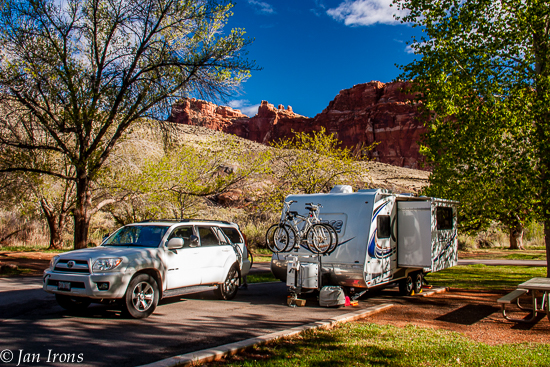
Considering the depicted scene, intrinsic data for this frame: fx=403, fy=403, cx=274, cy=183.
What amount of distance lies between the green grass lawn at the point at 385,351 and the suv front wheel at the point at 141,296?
2789 mm

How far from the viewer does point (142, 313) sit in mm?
7371

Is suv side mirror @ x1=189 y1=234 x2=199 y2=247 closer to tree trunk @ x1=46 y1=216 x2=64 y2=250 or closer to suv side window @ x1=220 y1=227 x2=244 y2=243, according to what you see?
Result: suv side window @ x1=220 y1=227 x2=244 y2=243

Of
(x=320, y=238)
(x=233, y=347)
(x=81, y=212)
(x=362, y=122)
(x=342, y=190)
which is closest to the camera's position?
(x=233, y=347)

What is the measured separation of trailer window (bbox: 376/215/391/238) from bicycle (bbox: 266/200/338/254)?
119 centimetres

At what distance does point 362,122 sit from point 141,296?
331ft

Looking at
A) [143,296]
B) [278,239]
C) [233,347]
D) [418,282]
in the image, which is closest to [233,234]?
[278,239]

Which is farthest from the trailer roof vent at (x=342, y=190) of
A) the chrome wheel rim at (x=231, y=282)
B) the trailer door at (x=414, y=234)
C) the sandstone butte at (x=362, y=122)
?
the sandstone butte at (x=362, y=122)

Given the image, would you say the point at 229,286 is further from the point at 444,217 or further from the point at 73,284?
the point at 444,217

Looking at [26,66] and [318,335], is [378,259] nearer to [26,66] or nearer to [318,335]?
[318,335]

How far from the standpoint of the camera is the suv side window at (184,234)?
28.6ft

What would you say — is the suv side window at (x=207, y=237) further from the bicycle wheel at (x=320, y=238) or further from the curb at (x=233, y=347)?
the curb at (x=233, y=347)

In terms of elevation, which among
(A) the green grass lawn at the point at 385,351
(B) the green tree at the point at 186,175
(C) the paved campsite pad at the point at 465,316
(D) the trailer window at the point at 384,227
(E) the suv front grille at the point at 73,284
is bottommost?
(C) the paved campsite pad at the point at 465,316

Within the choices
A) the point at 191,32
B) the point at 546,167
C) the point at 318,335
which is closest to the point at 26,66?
the point at 191,32

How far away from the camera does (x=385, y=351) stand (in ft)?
18.2
